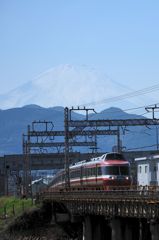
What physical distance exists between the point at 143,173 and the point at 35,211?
39.7 feet

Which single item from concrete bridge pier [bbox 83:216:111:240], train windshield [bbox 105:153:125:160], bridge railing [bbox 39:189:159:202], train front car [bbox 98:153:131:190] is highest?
train windshield [bbox 105:153:125:160]

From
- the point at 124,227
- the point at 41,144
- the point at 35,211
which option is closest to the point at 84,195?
the point at 124,227

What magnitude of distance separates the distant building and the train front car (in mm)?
8947

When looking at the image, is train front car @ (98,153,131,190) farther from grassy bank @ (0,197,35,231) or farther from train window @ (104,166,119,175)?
grassy bank @ (0,197,35,231)

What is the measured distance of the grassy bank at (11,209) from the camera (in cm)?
8212

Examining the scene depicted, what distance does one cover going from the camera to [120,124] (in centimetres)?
8100

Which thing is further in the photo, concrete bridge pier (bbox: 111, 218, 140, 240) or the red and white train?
the red and white train

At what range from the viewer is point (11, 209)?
94500 mm

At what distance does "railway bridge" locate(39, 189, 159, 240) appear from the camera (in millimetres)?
46906

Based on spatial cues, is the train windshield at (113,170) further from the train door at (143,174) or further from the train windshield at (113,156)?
the train door at (143,174)

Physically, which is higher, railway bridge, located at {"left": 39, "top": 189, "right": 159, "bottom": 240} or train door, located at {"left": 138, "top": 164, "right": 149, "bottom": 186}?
train door, located at {"left": 138, "top": 164, "right": 149, "bottom": 186}

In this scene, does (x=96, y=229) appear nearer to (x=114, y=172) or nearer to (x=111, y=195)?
(x=114, y=172)

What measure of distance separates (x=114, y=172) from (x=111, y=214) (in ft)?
44.3

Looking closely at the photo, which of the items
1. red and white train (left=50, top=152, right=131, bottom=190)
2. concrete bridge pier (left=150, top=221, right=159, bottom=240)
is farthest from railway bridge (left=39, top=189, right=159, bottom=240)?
red and white train (left=50, top=152, right=131, bottom=190)
